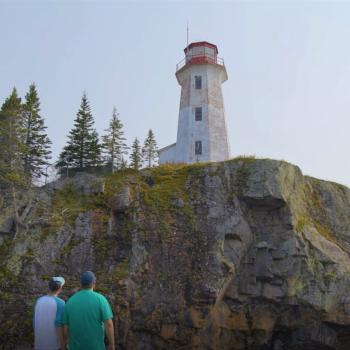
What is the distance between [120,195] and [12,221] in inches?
220

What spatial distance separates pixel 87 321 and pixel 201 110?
2814 cm

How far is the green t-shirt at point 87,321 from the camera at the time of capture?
691cm

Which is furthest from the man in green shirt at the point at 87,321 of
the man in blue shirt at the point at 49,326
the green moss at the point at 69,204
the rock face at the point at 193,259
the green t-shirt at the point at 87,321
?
the green moss at the point at 69,204

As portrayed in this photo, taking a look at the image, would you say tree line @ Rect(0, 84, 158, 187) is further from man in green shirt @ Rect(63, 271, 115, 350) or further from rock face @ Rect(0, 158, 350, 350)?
man in green shirt @ Rect(63, 271, 115, 350)

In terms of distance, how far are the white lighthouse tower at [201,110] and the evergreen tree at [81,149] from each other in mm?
6806

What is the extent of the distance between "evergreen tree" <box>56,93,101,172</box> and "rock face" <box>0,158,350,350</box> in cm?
1040

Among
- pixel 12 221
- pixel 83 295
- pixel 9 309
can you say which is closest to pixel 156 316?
pixel 9 309

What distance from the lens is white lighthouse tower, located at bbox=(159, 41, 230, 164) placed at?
108 feet

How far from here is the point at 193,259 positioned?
19250mm

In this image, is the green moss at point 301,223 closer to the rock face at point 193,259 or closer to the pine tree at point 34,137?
the rock face at point 193,259

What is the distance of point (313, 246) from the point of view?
2077cm

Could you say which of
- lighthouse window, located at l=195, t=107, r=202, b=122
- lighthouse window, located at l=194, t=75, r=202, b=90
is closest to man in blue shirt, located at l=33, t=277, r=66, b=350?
lighthouse window, located at l=195, t=107, r=202, b=122

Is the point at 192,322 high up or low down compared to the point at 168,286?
down

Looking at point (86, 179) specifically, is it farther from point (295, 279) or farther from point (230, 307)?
point (295, 279)
